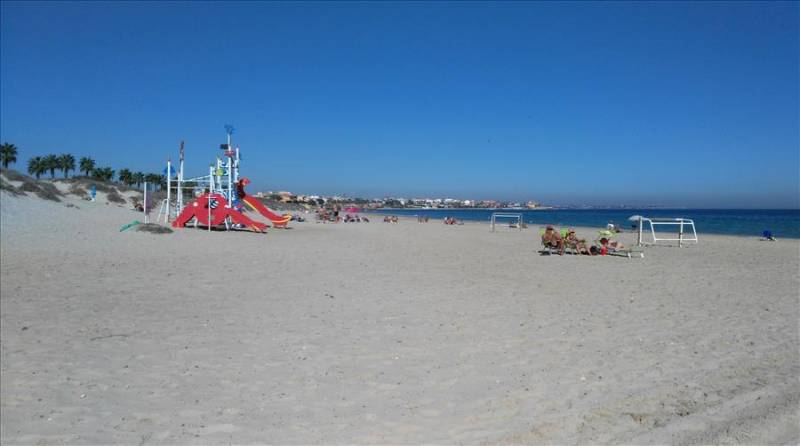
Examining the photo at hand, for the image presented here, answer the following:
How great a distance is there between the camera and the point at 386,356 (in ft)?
19.0

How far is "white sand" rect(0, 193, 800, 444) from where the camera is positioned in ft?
13.3

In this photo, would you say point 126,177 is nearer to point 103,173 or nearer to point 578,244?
point 103,173

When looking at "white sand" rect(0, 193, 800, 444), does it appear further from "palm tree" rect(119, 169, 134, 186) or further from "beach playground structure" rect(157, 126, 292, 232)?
"palm tree" rect(119, 169, 134, 186)

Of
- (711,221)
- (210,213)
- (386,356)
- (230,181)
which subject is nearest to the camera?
(386,356)

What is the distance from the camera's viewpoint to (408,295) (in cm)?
908

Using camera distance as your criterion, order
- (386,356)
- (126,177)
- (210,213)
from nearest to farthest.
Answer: (386,356), (210,213), (126,177)

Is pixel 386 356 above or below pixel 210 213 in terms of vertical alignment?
below

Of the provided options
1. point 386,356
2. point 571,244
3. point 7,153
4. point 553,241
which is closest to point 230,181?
point 553,241

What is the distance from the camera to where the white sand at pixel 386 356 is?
4055 millimetres

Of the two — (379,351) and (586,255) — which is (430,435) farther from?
(586,255)

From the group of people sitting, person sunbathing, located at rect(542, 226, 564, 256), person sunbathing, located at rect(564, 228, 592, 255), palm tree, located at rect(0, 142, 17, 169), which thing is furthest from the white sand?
palm tree, located at rect(0, 142, 17, 169)

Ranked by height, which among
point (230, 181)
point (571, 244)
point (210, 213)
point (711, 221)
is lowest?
point (711, 221)

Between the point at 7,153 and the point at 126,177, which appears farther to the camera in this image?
the point at 126,177

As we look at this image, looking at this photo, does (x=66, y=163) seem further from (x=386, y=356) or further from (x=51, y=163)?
(x=386, y=356)
